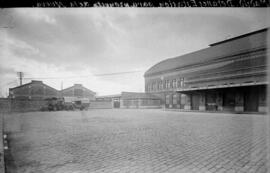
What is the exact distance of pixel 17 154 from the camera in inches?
145

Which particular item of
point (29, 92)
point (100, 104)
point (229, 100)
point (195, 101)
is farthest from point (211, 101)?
point (29, 92)

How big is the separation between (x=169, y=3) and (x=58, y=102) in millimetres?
25551

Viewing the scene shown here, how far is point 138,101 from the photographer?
32094 mm

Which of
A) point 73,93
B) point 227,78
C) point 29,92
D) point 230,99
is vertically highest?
point 227,78

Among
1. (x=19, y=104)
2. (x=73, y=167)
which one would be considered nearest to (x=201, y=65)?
(x=73, y=167)

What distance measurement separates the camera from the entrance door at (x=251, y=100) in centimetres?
1549

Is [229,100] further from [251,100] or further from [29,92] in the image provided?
[29,92]

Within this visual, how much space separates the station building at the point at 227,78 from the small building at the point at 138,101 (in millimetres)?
4228

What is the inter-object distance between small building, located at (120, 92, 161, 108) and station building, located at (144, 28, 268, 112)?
166 inches

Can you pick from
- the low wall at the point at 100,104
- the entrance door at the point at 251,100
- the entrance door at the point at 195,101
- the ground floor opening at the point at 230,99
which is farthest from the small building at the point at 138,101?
the entrance door at the point at 251,100

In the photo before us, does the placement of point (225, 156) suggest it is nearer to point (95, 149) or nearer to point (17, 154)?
point (95, 149)

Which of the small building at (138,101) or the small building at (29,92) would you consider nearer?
the small building at (29,92)

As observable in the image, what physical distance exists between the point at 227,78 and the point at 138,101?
704 inches

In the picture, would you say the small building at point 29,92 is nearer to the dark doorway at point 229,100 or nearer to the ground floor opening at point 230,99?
the ground floor opening at point 230,99
